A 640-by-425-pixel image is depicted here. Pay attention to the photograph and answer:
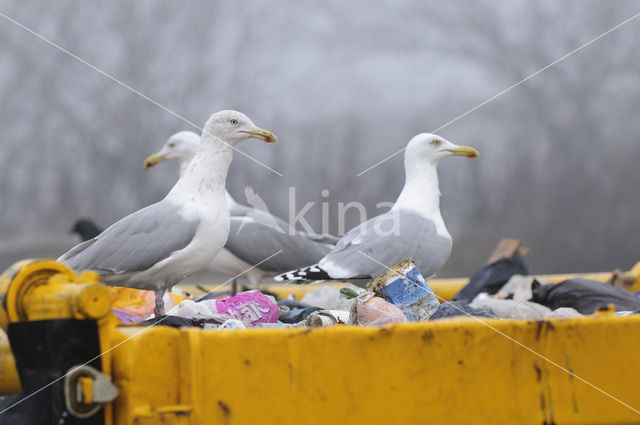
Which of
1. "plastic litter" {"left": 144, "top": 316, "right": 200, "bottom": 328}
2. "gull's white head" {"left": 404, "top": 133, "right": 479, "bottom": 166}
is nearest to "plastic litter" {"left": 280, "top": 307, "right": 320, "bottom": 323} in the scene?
"plastic litter" {"left": 144, "top": 316, "right": 200, "bottom": 328}

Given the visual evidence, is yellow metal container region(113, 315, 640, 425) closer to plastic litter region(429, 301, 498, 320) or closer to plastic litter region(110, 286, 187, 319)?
plastic litter region(429, 301, 498, 320)

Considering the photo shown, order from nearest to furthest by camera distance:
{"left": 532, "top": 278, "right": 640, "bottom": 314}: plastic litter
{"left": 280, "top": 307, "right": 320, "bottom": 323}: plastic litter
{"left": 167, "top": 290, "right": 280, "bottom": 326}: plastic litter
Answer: {"left": 167, "top": 290, "right": 280, "bottom": 326}: plastic litter < {"left": 280, "top": 307, "right": 320, "bottom": 323}: plastic litter < {"left": 532, "top": 278, "right": 640, "bottom": 314}: plastic litter

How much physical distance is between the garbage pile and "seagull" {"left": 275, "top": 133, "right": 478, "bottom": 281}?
13 cm

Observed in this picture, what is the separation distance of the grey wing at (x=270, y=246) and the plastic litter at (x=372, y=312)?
2004 mm

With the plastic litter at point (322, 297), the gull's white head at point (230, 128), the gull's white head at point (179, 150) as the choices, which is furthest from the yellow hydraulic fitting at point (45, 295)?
the gull's white head at point (179, 150)

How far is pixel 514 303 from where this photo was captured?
2514mm

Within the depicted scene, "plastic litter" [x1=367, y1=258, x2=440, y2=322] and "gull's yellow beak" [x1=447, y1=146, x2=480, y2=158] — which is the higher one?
"gull's yellow beak" [x1=447, y1=146, x2=480, y2=158]

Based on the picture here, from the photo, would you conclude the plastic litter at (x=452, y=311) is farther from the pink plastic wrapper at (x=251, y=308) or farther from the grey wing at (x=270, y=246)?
the grey wing at (x=270, y=246)

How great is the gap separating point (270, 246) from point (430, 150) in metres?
0.98

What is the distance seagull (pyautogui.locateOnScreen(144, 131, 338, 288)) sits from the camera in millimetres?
3803

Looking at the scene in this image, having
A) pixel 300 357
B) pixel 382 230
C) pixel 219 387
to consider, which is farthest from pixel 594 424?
pixel 382 230

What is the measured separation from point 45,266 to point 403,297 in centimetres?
102

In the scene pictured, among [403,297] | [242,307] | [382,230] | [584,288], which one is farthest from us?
[382,230]

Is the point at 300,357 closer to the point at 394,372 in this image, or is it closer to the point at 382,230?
the point at 394,372
